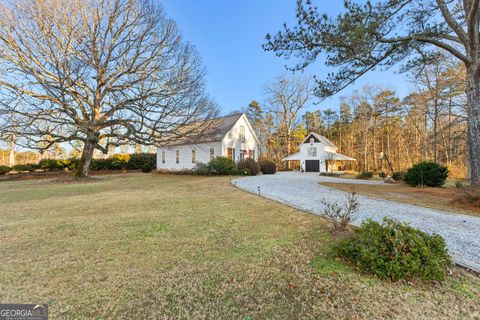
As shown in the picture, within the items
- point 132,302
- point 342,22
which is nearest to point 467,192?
point 342,22

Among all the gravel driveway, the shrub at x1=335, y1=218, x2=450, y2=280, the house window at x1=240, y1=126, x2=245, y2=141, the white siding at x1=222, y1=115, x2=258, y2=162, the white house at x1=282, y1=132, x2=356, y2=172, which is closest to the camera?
the shrub at x1=335, y1=218, x2=450, y2=280

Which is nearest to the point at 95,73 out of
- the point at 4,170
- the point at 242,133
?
the point at 242,133

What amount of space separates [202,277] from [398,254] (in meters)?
2.45

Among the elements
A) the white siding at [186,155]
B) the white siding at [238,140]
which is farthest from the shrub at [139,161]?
the white siding at [238,140]

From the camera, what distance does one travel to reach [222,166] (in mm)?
17062

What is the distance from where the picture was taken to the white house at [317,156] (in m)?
27.5

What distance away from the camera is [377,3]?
6738 mm

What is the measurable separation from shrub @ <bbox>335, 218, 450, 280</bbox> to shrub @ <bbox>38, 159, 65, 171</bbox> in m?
28.3

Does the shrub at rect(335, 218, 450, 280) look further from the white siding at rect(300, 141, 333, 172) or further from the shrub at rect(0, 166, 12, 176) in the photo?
the shrub at rect(0, 166, 12, 176)

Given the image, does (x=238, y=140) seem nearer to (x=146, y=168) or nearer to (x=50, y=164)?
(x=146, y=168)

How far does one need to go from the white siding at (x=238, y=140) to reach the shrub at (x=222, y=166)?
91.2 inches

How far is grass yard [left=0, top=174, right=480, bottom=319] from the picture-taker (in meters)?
1.94

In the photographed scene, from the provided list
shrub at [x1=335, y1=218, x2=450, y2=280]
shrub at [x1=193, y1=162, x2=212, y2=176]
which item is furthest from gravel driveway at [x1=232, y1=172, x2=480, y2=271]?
shrub at [x1=193, y1=162, x2=212, y2=176]

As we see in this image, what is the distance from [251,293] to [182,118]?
12.9m
